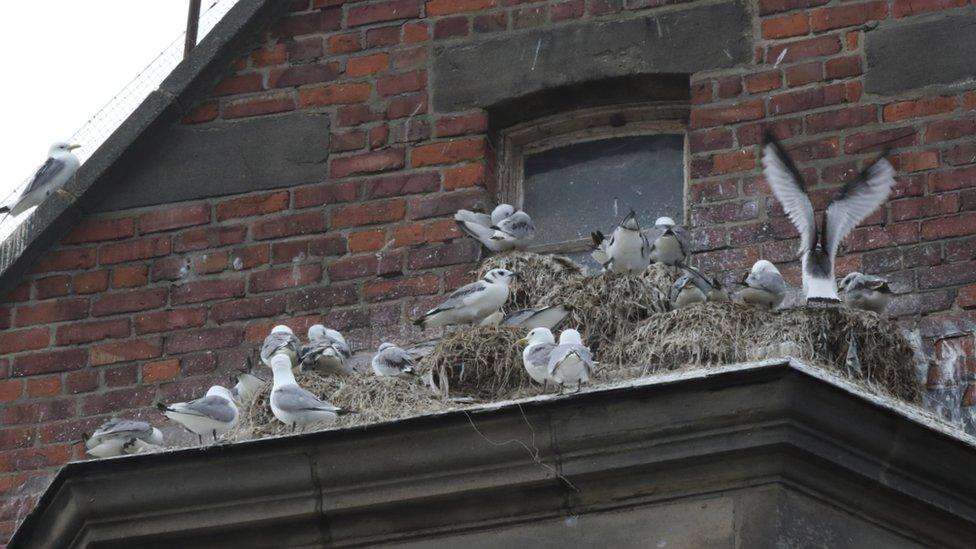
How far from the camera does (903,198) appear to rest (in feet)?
29.9

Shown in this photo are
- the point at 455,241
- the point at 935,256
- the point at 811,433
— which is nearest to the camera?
the point at 811,433

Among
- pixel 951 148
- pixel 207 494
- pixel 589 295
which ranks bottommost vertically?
pixel 207 494

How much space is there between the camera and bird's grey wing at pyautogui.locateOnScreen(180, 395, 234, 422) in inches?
344

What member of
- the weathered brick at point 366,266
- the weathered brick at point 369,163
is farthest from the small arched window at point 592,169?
the weathered brick at point 366,266

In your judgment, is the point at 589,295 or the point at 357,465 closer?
the point at 357,465

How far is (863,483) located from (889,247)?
1442 millimetres

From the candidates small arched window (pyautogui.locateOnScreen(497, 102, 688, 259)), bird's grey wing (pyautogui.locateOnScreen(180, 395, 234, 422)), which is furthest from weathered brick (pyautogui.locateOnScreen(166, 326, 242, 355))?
small arched window (pyautogui.locateOnScreen(497, 102, 688, 259))

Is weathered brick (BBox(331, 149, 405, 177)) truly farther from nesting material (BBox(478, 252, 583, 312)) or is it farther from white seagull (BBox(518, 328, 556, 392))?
white seagull (BBox(518, 328, 556, 392))

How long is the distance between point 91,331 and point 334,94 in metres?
1.44

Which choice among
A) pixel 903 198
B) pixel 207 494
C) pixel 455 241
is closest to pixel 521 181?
pixel 455 241

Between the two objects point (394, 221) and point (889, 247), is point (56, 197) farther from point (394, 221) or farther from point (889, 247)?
point (889, 247)

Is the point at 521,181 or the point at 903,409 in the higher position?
the point at 521,181

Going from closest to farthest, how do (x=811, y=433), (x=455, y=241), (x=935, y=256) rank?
(x=811, y=433), (x=935, y=256), (x=455, y=241)

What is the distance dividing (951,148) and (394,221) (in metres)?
2.24
